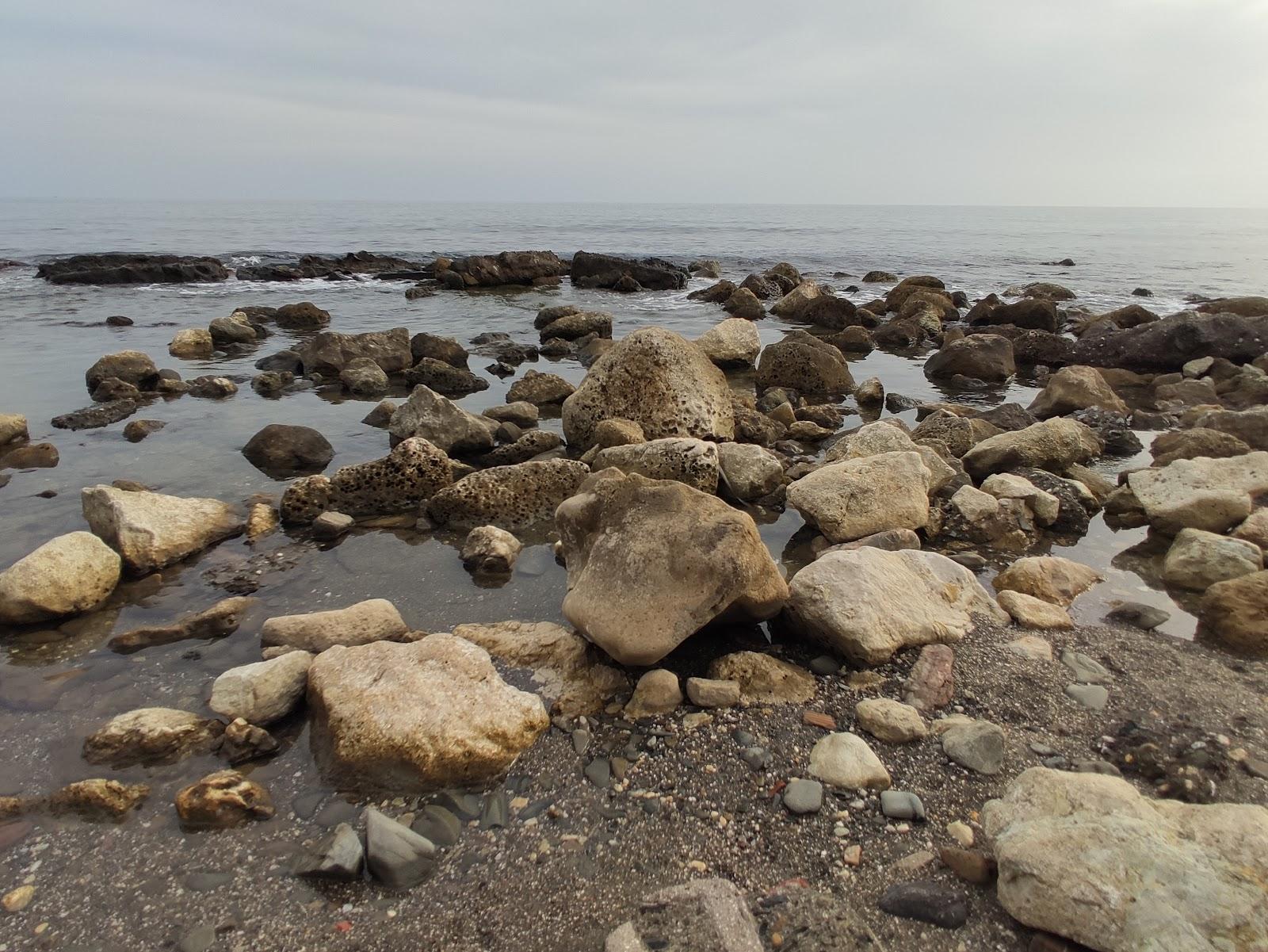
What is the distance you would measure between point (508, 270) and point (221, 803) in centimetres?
Answer: 2506

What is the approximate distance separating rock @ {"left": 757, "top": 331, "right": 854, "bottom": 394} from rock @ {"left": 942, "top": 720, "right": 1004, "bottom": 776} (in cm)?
788

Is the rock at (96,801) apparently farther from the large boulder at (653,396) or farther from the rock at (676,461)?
the large boulder at (653,396)

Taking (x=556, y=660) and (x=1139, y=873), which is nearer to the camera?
(x=1139, y=873)

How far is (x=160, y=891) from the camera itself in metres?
2.51

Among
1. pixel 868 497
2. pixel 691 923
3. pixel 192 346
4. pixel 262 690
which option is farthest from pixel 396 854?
pixel 192 346

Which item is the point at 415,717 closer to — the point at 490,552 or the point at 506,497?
the point at 490,552

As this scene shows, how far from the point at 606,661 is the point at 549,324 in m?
11.8

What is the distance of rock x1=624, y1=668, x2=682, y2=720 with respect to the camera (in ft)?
11.0

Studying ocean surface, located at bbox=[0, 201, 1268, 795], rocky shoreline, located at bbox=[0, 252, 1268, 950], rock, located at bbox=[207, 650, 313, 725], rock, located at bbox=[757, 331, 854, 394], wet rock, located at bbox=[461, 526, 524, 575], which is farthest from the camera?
rock, located at bbox=[757, 331, 854, 394]

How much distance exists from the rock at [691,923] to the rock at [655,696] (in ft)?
3.17

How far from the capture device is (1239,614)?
392 centimetres

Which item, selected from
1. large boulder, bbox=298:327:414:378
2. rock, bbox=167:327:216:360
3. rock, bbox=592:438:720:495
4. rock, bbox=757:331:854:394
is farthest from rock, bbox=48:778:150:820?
rock, bbox=167:327:216:360

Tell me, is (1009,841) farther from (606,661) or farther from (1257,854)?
(606,661)

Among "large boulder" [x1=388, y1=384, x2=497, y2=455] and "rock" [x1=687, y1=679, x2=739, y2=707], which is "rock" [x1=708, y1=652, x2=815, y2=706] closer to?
"rock" [x1=687, y1=679, x2=739, y2=707]
